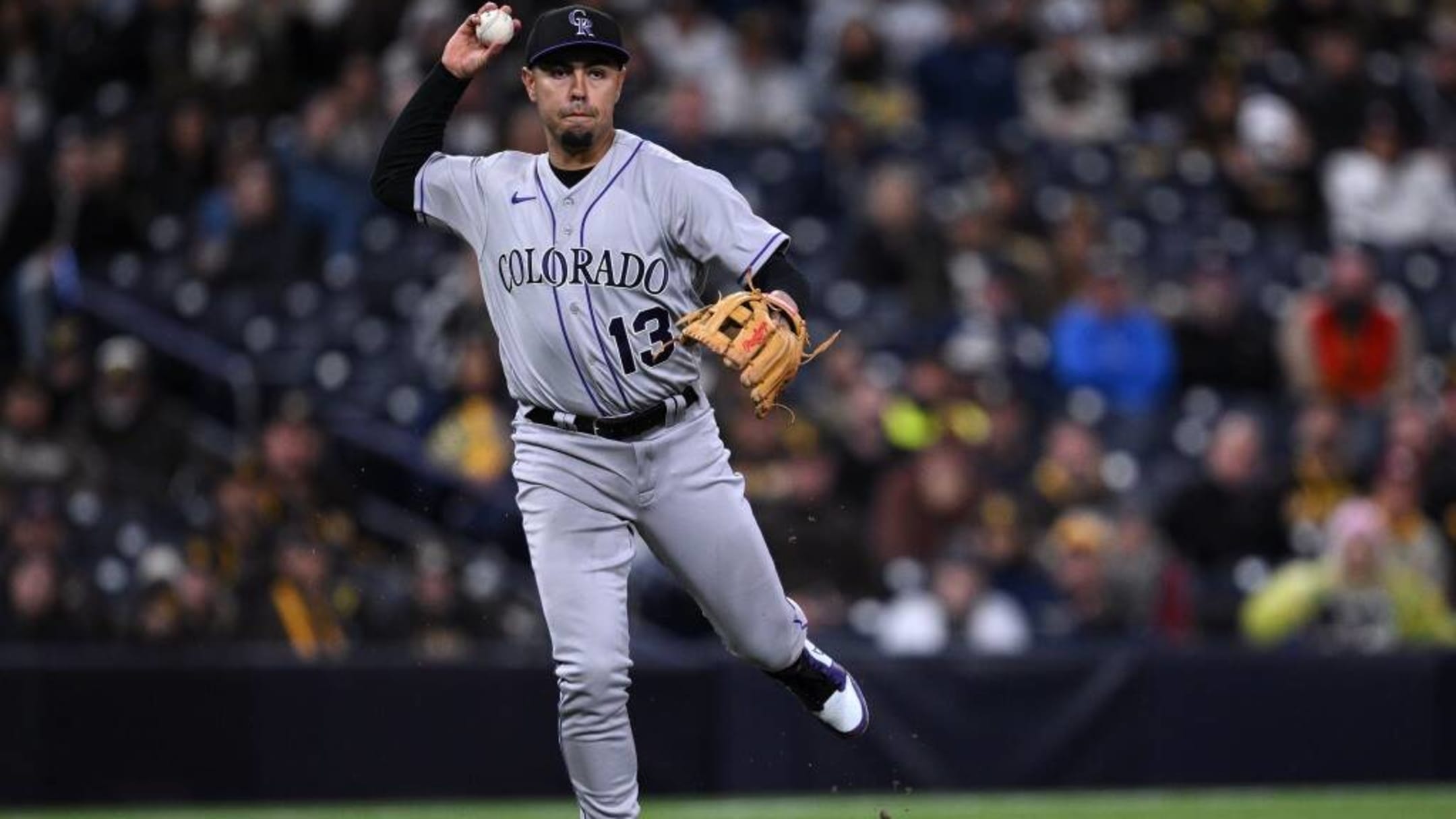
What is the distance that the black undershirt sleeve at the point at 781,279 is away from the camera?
627cm

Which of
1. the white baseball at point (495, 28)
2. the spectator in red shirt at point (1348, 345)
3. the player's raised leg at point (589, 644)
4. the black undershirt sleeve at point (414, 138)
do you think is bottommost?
the spectator in red shirt at point (1348, 345)

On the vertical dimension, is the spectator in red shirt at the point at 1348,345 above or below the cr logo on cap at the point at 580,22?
below

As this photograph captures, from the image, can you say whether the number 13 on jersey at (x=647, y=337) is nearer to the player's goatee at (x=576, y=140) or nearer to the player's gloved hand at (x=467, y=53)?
the player's goatee at (x=576, y=140)

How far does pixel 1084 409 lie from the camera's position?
13289mm

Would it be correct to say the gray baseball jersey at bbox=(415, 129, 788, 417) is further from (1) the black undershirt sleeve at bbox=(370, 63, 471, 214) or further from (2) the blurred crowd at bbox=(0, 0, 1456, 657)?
(2) the blurred crowd at bbox=(0, 0, 1456, 657)

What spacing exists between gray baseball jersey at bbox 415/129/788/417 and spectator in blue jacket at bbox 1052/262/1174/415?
7120 mm

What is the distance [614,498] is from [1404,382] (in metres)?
8.20

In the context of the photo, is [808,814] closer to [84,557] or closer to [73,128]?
[84,557]

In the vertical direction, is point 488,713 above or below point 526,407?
below

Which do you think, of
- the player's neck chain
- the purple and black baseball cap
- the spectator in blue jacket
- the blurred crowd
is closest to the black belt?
the player's neck chain

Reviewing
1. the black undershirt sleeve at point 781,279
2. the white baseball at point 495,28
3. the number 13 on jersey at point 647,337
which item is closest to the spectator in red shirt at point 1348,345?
the black undershirt sleeve at point 781,279

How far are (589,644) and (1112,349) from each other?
7613mm

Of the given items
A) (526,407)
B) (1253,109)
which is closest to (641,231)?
(526,407)

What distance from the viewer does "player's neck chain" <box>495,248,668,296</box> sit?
626 cm
